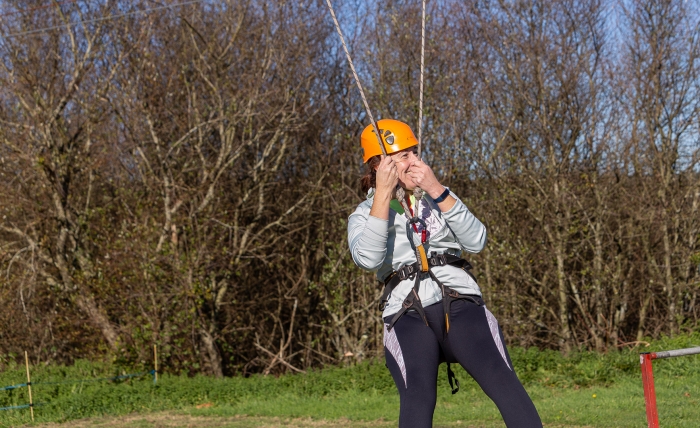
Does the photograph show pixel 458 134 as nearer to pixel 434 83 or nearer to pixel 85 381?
pixel 434 83

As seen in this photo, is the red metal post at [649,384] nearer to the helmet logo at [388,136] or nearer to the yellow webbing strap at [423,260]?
the yellow webbing strap at [423,260]

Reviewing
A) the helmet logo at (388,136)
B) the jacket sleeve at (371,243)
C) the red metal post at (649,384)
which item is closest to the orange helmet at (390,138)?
the helmet logo at (388,136)

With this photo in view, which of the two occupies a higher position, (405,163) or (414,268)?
(405,163)

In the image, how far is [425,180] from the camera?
10.0ft

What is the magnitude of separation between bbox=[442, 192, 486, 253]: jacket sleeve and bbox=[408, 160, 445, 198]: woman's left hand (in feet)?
0.26

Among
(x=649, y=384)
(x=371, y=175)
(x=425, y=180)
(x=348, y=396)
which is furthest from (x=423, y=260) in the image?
(x=348, y=396)

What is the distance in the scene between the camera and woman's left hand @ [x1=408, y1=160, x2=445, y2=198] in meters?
3.04

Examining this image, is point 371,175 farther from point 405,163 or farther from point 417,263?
point 417,263

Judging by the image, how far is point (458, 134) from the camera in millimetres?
12227

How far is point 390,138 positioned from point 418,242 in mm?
430

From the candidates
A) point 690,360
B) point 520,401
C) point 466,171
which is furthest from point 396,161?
point 466,171

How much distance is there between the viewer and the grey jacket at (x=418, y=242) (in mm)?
3070

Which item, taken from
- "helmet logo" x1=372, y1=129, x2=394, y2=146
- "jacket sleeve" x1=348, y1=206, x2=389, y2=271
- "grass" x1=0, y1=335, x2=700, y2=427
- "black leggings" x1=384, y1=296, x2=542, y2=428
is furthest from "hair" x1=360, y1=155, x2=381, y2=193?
"grass" x1=0, y1=335, x2=700, y2=427

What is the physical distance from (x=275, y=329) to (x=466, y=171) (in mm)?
4273
